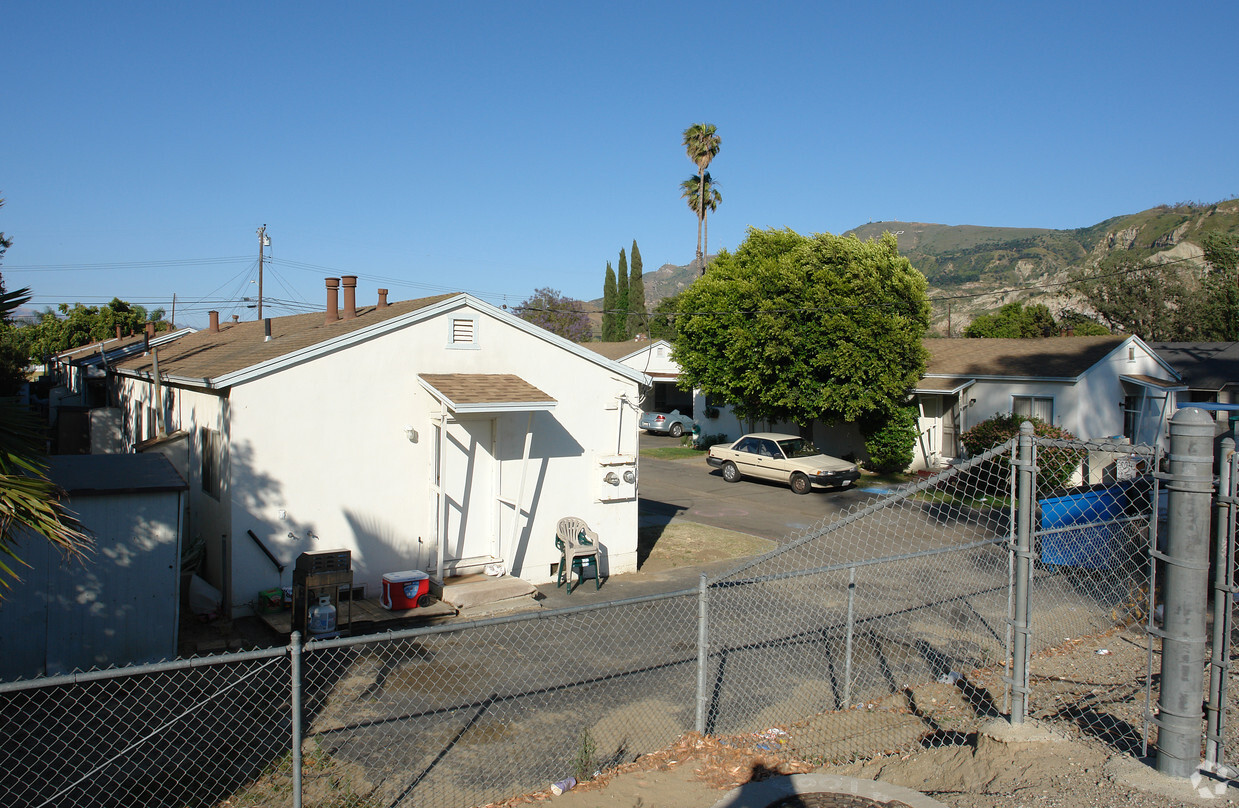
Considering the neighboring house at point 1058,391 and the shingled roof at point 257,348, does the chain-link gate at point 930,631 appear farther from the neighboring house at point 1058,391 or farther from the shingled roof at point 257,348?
the neighboring house at point 1058,391

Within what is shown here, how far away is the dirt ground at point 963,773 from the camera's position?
180 inches

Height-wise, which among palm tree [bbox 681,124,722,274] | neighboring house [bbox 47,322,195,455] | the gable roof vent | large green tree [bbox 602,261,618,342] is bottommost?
neighboring house [bbox 47,322,195,455]

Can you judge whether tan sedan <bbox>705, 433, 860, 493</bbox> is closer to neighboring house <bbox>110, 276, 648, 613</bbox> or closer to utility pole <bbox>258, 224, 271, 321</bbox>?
neighboring house <bbox>110, 276, 648, 613</bbox>

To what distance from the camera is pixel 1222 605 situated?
4547 mm

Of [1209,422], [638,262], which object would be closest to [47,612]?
[1209,422]

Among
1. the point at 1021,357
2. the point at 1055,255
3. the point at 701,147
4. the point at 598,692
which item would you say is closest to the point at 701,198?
the point at 701,147

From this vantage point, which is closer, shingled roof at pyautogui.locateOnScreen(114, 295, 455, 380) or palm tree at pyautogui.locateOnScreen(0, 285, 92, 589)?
palm tree at pyautogui.locateOnScreen(0, 285, 92, 589)

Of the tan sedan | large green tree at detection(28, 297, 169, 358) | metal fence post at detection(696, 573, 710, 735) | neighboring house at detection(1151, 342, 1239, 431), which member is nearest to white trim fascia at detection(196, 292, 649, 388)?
metal fence post at detection(696, 573, 710, 735)

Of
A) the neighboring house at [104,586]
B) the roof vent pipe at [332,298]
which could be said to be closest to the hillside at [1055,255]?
the roof vent pipe at [332,298]

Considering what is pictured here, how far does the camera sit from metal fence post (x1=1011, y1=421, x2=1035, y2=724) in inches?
206

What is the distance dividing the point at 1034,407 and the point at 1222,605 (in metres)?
20.1

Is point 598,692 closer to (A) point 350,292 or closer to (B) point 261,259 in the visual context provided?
(A) point 350,292

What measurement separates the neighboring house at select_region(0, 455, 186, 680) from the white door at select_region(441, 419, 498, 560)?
3.83 meters

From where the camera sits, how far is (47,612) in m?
7.43
